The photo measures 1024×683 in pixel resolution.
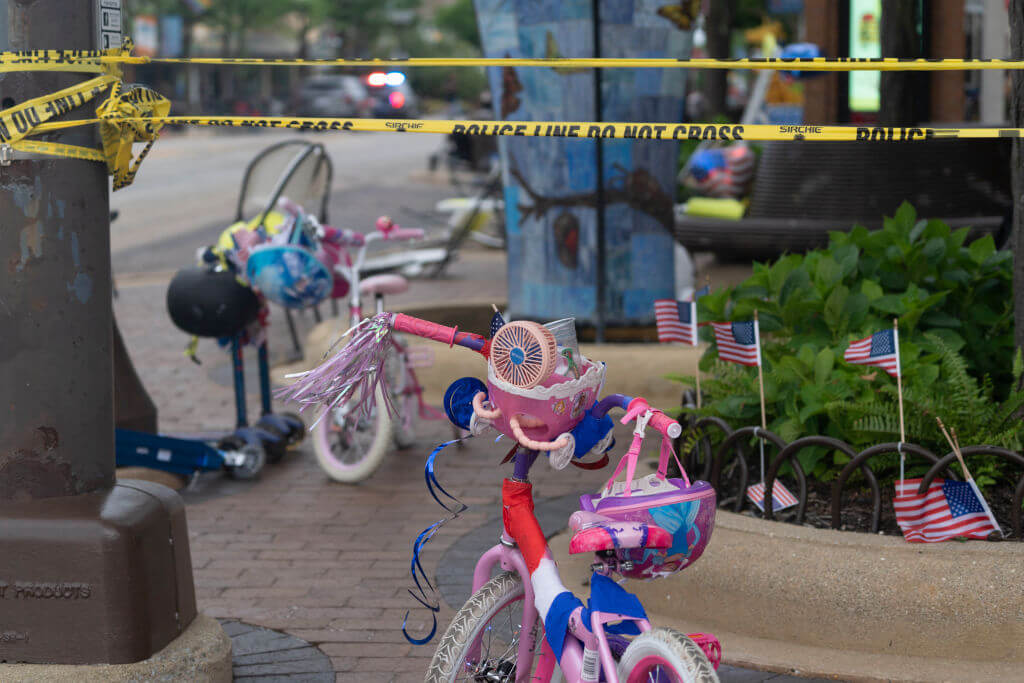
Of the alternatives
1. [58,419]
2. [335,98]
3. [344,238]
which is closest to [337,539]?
[344,238]

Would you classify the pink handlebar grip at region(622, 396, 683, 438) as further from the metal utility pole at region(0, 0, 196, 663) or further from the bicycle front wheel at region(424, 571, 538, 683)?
the metal utility pole at region(0, 0, 196, 663)

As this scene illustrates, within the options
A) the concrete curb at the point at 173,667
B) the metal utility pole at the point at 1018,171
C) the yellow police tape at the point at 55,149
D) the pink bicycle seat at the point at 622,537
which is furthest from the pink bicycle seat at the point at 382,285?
the pink bicycle seat at the point at 622,537

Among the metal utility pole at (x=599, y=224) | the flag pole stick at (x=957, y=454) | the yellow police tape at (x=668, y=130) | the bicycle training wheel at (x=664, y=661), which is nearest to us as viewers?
the bicycle training wheel at (x=664, y=661)

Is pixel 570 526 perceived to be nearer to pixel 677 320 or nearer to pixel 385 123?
pixel 385 123

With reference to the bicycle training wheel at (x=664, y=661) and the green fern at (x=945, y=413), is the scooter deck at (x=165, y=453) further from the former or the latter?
the bicycle training wheel at (x=664, y=661)

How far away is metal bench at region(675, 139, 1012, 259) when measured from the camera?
33.6 feet

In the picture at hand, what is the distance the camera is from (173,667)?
3941 millimetres

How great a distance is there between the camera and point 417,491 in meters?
6.62

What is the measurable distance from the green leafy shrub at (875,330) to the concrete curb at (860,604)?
613 mm

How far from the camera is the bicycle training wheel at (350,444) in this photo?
6676 mm

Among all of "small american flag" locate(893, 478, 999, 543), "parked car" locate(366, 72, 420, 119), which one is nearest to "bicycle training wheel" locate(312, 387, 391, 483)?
"parked car" locate(366, 72, 420, 119)

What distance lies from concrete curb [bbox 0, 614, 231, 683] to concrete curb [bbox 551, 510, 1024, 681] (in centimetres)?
156

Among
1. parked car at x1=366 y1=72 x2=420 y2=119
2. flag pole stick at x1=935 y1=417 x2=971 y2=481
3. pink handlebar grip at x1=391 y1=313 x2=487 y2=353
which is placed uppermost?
parked car at x1=366 y1=72 x2=420 y2=119

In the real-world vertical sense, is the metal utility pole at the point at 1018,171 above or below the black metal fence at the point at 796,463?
above
